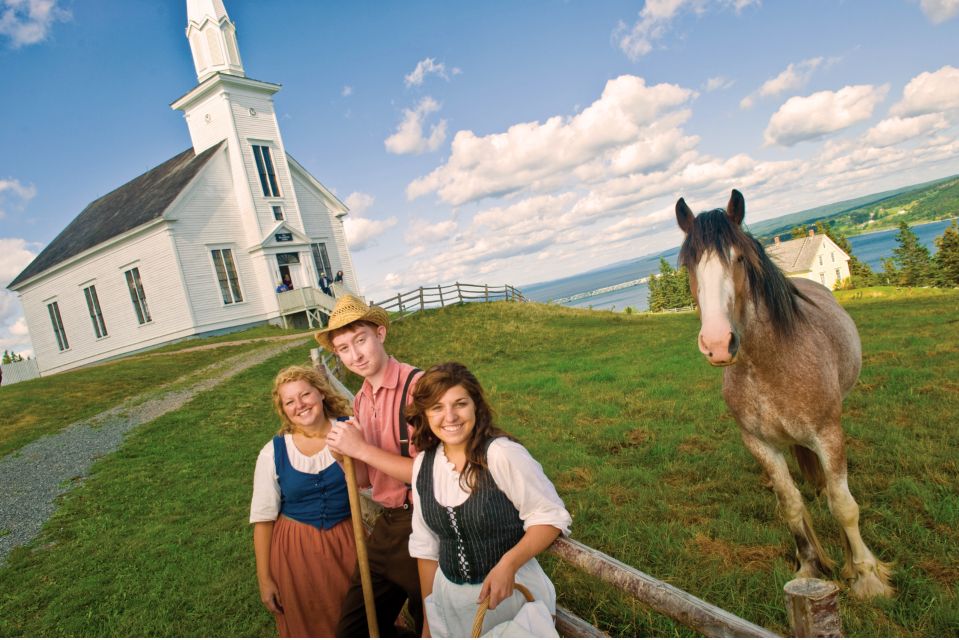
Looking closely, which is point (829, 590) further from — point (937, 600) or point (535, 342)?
point (535, 342)

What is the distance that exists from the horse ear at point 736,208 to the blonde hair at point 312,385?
9.27 ft

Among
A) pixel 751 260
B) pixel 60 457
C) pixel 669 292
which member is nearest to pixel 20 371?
pixel 60 457

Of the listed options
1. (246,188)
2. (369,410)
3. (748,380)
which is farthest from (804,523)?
(246,188)

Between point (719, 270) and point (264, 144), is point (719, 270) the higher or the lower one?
the lower one

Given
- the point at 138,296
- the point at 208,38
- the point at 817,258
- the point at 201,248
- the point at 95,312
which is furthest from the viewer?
the point at 817,258

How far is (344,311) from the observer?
10.3 feet

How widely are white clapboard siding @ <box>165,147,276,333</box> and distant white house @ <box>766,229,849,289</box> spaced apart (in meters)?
53.7

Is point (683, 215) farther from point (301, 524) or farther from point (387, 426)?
point (301, 524)

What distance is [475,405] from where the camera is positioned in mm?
2584

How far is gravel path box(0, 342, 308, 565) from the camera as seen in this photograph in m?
7.52

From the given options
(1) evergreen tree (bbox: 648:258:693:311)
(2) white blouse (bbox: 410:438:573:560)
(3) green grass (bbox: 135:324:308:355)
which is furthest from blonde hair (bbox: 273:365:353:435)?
(1) evergreen tree (bbox: 648:258:693:311)

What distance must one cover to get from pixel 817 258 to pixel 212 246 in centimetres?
6209

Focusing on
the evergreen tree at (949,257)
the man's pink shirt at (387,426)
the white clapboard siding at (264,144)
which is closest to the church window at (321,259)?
the white clapboard siding at (264,144)

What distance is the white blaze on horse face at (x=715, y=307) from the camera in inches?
117
